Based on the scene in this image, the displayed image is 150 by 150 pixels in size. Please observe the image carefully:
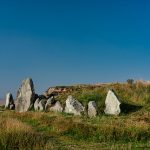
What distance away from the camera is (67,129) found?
→ 25.3 metres

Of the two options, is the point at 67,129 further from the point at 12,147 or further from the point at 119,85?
the point at 119,85

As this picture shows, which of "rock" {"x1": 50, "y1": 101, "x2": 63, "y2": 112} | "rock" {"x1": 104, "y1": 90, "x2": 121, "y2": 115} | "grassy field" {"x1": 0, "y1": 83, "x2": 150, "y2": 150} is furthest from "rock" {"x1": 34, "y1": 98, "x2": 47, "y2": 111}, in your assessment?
"grassy field" {"x1": 0, "y1": 83, "x2": 150, "y2": 150}

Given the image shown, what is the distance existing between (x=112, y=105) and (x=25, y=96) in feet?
48.1

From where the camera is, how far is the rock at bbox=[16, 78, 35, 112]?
1856 inches

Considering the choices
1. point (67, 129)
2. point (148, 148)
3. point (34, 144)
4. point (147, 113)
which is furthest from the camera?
point (147, 113)

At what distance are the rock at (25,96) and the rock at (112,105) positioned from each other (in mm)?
11813

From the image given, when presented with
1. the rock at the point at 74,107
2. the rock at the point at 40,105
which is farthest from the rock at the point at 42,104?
the rock at the point at 74,107

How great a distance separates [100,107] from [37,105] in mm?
9046

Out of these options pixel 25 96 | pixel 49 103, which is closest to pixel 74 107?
pixel 49 103

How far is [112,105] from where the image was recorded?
36500mm

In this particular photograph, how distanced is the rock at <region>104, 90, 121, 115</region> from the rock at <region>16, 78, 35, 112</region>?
1181 centimetres

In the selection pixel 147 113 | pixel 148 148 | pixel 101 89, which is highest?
pixel 101 89

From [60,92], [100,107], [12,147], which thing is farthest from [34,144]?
[60,92]

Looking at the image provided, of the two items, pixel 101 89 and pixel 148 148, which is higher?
pixel 101 89
